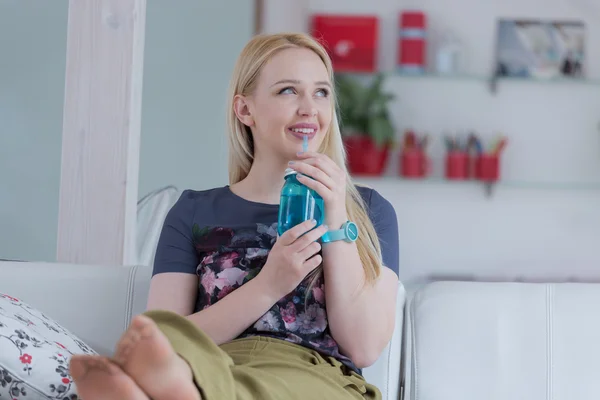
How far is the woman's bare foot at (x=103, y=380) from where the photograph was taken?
920 mm

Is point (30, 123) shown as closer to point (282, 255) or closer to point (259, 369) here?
point (282, 255)

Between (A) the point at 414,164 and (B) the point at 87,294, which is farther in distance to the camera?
(A) the point at 414,164

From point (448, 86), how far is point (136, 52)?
2.06 m

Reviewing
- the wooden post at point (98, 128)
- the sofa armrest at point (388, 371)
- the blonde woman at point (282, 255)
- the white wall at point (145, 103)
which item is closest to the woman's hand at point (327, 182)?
the blonde woman at point (282, 255)

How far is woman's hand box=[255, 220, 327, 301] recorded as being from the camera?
1.30 metres

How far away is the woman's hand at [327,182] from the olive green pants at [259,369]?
0.21m

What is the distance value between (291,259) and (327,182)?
13 cm

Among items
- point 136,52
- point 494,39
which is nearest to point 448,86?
point 494,39

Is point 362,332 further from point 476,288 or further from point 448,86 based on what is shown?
point 448,86

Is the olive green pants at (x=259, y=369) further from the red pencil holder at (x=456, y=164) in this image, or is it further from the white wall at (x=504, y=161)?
the white wall at (x=504, y=161)

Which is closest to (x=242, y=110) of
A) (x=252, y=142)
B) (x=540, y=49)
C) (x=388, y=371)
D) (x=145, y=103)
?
(x=252, y=142)

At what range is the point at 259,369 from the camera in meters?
1.16

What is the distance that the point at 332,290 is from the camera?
53.2 inches

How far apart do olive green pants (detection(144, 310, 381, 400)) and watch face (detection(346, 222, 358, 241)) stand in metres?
0.19
